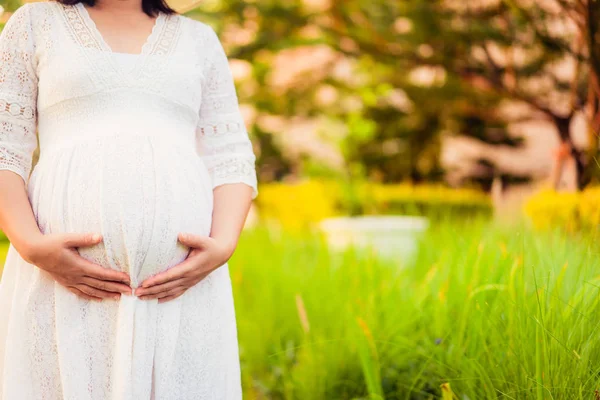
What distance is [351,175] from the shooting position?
396 inches

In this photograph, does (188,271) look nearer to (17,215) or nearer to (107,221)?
(107,221)

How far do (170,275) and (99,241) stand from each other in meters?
0.18

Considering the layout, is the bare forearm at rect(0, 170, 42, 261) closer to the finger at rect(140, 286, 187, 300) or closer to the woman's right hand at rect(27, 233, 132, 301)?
the woman's right hand at rect(27, 233, 132, 301)

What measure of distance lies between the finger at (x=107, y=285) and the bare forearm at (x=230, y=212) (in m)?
0.27

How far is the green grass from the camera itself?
182 centimetres

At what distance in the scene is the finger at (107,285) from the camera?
146cm

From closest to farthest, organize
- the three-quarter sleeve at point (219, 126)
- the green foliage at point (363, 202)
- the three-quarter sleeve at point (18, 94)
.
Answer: the three-quarter sleeve at point (18, 94) < the three-quarter sleeve at point (219, 126) < the green foliage at point (363, 202)

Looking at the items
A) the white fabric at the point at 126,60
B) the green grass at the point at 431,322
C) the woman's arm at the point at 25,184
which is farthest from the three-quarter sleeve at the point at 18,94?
the green grass at the point at 431,322

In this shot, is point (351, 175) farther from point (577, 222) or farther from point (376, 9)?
point (577, 222)

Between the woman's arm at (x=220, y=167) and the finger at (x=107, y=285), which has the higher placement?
the woman's arm at (x=220, y=167)

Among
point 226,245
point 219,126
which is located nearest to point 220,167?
point 219,126

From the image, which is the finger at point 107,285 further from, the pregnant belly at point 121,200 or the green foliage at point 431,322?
the green foliage at point 431,322

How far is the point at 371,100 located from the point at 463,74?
3.95 meters

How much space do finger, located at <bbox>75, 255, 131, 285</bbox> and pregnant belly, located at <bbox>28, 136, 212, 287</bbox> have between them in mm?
24
